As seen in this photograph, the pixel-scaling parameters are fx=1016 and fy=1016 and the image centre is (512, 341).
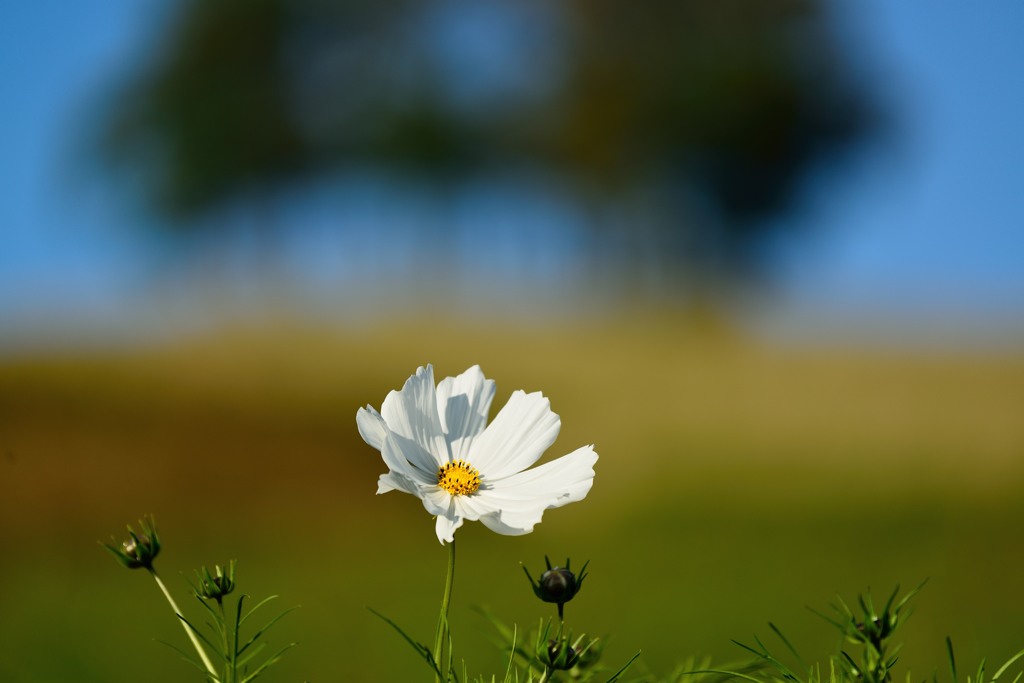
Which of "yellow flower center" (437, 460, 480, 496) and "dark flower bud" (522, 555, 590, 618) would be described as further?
"yellow flower center" (437, 460, 480, 496)

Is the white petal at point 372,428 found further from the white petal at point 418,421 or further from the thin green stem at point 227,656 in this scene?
the thin green stem at point 227,656

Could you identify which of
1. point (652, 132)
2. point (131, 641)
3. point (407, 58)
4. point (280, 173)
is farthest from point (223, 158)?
point (131, 641)

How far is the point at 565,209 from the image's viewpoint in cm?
1622

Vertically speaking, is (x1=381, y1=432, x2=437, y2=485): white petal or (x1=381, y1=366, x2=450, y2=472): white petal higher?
(x1=381, y1=366, x2=450, y2=472): white petal

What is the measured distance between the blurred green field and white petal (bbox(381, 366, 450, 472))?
7.05 ft

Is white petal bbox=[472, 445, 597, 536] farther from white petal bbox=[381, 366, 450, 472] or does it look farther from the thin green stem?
the thin green stem

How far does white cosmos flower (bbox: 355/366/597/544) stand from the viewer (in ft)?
2.69

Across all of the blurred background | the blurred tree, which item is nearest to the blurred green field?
the blurred background

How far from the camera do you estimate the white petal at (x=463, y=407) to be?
980 millimetres

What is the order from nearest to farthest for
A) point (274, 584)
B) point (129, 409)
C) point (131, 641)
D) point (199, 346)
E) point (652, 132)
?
1. point (131, 641)
2. point (274, 584)
3. point (129, 409)
4. point (199, 346)
5. point (652, 132)

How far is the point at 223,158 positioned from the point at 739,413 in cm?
1153

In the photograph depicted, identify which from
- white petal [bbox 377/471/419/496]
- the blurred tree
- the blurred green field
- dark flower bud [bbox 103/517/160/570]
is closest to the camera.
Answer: white petal [bbox 377/471/419/496]

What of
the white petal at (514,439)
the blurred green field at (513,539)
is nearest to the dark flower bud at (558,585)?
the white petal at (514,439)

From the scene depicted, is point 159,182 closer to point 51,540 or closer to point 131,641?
point 51,540
